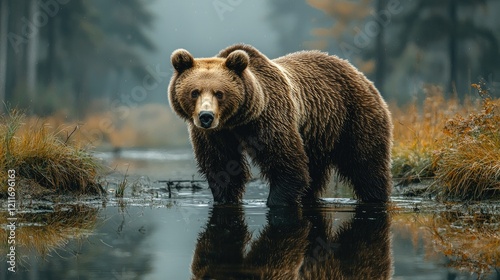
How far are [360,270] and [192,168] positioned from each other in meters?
12.2

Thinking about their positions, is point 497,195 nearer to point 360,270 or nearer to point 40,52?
point 360,270

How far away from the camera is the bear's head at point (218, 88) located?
8.13 meters

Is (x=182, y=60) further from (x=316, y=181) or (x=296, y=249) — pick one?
(x=296, y=249)

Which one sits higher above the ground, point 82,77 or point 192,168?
point 82,77

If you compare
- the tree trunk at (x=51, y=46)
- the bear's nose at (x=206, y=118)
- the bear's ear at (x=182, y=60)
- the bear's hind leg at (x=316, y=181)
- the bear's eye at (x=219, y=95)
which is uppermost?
the tree trunk at (x=51, y=46)

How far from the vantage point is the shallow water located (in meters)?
4.96

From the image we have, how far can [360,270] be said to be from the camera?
4.97m

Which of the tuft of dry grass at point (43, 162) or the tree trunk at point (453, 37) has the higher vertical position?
the tree trunk at point (453, 37)

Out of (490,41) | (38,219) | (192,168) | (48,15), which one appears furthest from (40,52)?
(38,219)

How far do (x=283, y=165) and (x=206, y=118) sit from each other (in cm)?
118

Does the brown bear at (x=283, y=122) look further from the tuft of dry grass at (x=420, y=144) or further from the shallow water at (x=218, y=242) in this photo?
the tuft of dry grass at (x=420, y=144)

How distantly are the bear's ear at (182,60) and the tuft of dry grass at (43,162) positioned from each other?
1.62 m

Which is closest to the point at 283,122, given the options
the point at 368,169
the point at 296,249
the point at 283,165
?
the point at 283,165

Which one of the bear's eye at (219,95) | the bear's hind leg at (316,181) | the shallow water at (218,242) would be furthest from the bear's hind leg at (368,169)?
the bear's eye at (219,95)
